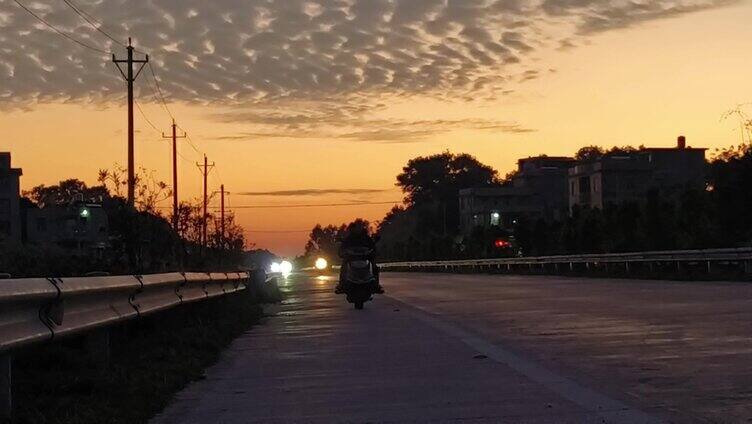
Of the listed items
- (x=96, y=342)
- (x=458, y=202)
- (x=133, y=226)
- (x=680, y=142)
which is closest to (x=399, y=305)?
(x=133, y=226)

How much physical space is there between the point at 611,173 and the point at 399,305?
80.6m

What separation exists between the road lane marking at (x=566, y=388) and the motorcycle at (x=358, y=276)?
777 centimetres

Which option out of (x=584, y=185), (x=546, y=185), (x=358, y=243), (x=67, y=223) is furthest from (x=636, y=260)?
(x=546, y=185)

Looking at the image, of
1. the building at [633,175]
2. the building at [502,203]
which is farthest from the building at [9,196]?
the building at [502,203]

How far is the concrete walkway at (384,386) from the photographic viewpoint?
7.23m

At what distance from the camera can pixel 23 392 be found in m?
7.66

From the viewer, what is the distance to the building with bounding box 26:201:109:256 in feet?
237

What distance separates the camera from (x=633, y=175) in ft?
327

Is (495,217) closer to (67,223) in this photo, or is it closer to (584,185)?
(584,185)

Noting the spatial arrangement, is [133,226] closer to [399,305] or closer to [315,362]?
[399,305]

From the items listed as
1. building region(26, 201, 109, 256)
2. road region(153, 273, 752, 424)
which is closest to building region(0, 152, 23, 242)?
building region(26, 201, 109, 256)

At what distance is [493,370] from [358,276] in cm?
1176

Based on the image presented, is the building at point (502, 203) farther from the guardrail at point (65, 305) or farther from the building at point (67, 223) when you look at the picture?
the guardrail at point (65, 305)

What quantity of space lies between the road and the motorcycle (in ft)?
12.7
